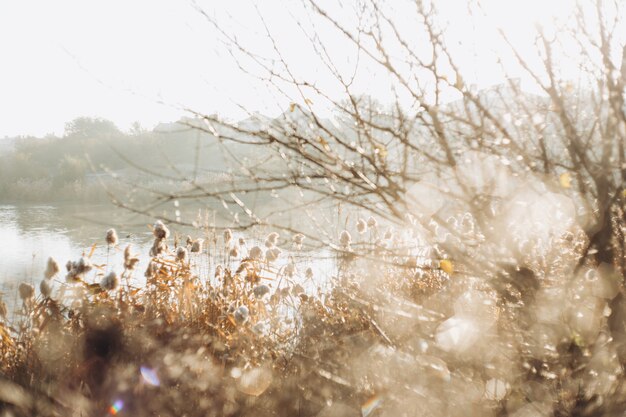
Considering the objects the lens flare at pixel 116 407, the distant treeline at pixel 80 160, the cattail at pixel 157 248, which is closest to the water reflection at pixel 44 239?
the cattail at pixel 157 248

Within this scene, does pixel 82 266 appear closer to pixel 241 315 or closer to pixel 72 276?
pixel 72 276

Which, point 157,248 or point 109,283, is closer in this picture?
point 109,283

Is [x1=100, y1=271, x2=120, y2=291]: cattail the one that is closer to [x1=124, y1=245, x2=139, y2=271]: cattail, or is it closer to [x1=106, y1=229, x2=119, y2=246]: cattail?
[x1=124, y1=245, x2=139, y2=271]: cattail

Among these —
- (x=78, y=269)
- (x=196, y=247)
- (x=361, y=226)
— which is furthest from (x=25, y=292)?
(x=361, y=226)

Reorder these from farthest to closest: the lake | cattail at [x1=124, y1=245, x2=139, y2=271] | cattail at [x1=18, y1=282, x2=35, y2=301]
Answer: the lake < cattail at [x1=124, y1=245, x2=139, y2=271] < cattail at [x1=18, y1=282, x2=35, y2=301]

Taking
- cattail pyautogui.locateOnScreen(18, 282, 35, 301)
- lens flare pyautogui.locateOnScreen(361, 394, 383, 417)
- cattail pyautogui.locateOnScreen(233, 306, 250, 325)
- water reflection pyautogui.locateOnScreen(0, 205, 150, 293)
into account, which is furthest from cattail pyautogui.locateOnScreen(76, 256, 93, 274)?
water reflection pyautogui.locateOnScreen(0, 205, 150, 293)

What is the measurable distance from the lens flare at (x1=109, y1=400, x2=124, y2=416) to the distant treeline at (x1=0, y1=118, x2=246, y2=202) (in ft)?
43.1

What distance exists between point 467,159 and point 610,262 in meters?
0.63

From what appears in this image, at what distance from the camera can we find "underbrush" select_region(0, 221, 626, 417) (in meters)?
1.75

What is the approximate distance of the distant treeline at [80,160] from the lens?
63.7 ft

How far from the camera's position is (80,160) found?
926 inches

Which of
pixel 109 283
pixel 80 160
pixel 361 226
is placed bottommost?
pixel 109 283

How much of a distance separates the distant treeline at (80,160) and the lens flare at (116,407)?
1315 centimetres

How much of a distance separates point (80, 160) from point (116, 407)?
80.0 feet
